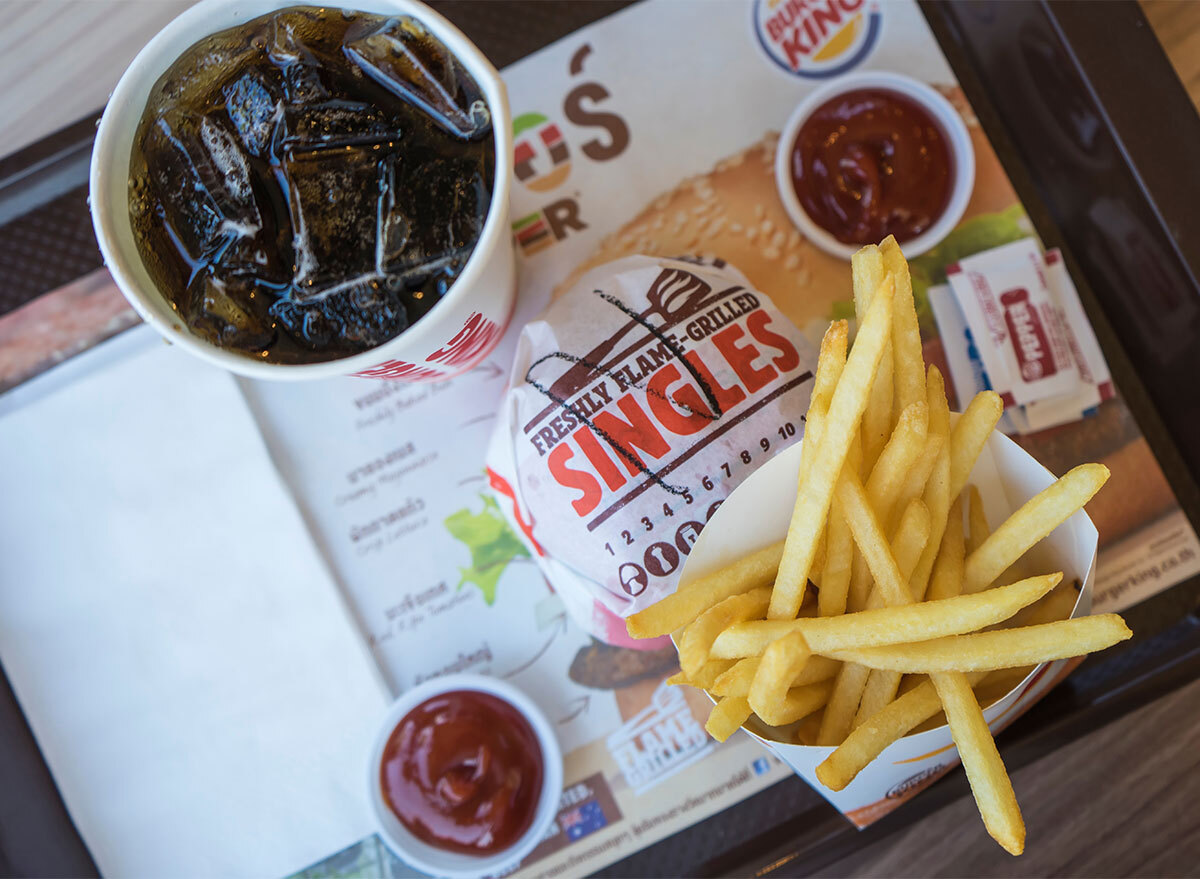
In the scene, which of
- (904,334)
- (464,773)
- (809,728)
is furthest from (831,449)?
(464,773)

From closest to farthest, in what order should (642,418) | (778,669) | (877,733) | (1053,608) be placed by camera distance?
1. (778,669)
2. (877,733)
3. (1053,608)
4. (642,418)

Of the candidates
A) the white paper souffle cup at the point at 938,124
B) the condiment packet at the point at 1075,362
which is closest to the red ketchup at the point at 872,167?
the white paper souffle cup at the point at 938,124

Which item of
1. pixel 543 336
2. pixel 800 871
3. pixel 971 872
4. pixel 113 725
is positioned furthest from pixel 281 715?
pixel 971 872

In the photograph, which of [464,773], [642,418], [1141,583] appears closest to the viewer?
[642,418]

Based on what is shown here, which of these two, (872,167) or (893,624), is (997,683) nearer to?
(893,624)

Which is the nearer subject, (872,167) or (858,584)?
(858,584)

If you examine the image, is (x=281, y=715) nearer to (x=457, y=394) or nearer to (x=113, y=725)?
(x=113, y=725)

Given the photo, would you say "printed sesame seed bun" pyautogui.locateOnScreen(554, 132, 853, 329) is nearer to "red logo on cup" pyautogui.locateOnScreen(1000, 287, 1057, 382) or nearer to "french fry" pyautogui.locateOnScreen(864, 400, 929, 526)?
"red logo on cup" pyautogui.locateOnScreen(1000, 287, 1057, 382)
